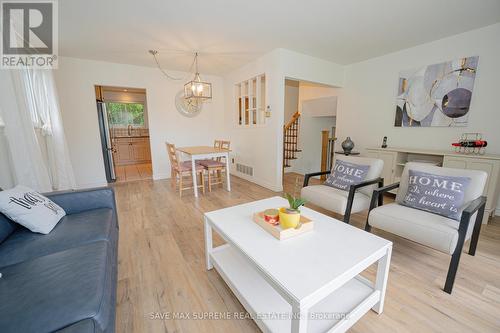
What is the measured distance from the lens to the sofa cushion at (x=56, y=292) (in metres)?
0.76

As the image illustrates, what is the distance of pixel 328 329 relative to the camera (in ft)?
3.46

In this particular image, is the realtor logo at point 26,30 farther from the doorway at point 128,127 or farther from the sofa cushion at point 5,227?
the doorway at point 128,127

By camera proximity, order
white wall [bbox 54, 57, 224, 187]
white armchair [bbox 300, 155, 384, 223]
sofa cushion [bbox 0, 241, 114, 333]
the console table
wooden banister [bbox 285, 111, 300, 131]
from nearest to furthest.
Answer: sofa cushion [bbox 0, 241, 114, 333] → white armchair [bbox 300, 155, 384, 223] → the console table → white wall [bbox 54, 57, 224, 187] → wooden banister [bbox 285, 111, 300, 131]

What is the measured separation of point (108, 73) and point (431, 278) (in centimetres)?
560

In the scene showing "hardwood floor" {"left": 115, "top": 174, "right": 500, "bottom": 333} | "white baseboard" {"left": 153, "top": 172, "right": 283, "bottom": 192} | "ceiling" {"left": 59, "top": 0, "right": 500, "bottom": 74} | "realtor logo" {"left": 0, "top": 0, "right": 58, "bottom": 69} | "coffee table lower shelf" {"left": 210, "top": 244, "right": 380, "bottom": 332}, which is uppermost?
"ceiling" {"left": 59, "top": 0, "right": 500, "bottom": 74}

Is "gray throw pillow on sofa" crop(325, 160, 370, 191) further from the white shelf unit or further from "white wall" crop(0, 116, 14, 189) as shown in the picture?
"white wall" crop(0, 116, 14, 189)

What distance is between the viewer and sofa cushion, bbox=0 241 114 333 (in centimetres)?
76

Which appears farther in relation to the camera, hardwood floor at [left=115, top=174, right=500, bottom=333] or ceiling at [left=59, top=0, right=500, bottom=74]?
ceiling at [left=59, top=0, right=500, bottom=74]

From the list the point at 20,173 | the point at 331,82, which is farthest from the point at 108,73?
the point at 331,82

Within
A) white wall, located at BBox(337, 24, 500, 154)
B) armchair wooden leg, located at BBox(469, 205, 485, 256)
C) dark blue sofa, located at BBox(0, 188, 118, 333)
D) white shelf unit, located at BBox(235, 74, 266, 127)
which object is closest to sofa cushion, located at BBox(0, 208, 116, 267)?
dark blue sofa, located at BBox(0, 188, 118, 333)

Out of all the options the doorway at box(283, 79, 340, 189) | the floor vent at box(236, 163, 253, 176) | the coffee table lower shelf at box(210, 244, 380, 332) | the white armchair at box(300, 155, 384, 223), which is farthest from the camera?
the doorway at box(283, 79, 340, 189)

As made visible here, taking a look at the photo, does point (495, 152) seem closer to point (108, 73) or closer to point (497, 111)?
point (497, 111)

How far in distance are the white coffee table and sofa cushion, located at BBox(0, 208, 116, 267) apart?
0.84 meters

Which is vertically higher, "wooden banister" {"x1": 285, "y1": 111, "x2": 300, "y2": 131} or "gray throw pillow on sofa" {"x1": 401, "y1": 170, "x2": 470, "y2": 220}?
"wooden banister" {"x1": 285, "y1": 111, "x2": 300, "y2": 131}
